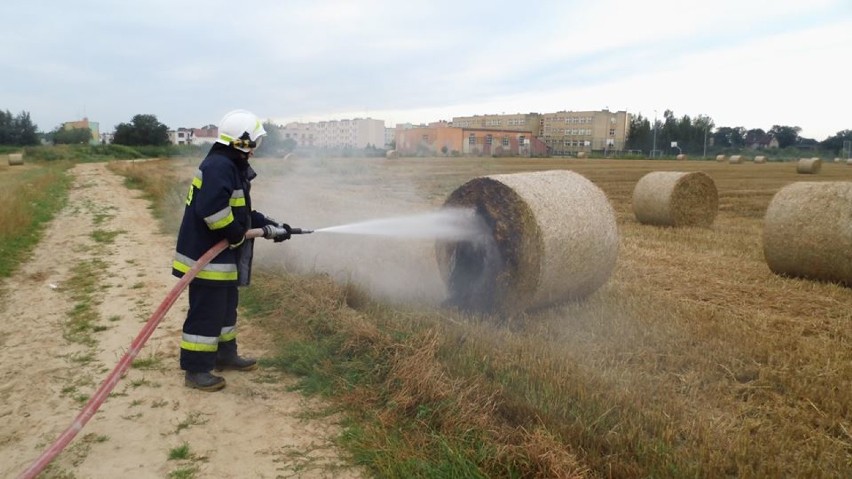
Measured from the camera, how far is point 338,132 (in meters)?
21.1

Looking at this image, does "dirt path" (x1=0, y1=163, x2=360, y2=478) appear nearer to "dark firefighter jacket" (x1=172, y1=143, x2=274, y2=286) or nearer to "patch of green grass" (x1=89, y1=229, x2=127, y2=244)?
"dark firefighter jacket" (x1=172, y1=143, x2=274, y2=286)

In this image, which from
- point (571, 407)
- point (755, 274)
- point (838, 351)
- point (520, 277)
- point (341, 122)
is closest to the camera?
point (571, 407)

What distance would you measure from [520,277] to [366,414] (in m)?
2.44

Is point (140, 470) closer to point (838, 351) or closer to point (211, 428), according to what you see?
point (211, 428)

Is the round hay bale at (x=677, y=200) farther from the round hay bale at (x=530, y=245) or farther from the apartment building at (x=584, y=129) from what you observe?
the apartment building at (x=584, y=129)

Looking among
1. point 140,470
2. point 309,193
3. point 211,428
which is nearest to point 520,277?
point 211,428

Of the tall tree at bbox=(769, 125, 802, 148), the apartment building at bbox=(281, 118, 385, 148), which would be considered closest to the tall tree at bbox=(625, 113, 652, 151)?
the tall tree at bbox=(769, 125, 802, 148)

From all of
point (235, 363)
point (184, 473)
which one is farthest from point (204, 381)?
point (184, 473)

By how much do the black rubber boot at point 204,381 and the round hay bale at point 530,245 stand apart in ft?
8.75

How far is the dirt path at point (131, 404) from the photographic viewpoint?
3.69m

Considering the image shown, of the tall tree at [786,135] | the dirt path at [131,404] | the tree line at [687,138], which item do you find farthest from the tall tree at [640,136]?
the dirt path at [131,404]

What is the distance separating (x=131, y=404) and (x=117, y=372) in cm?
89

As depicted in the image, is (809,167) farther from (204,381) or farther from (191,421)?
(191,421)

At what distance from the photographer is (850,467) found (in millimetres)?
3416
